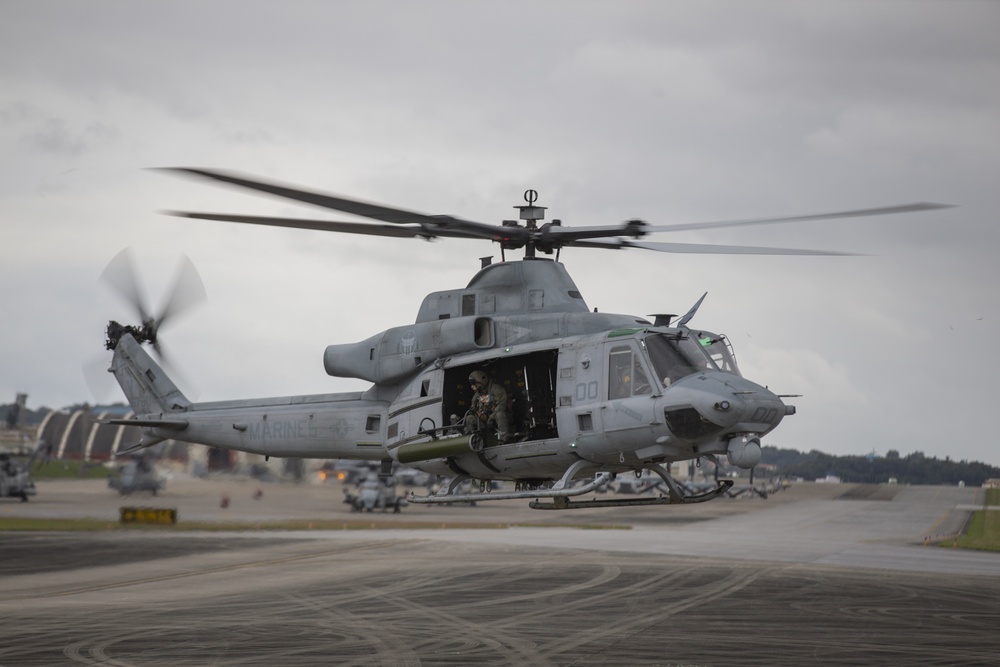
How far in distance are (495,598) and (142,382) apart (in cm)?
1171

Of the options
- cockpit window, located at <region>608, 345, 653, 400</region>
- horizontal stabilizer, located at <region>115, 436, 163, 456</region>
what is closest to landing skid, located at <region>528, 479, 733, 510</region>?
cockpit window, located at <region>608, 345, 653, 400</region>

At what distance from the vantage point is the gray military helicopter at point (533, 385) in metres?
13.9

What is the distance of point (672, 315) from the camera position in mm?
15367

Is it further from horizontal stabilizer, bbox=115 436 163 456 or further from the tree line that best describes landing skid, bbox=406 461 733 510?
the tree line

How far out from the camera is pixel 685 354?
47.9 feet

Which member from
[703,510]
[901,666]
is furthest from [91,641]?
[703,510]

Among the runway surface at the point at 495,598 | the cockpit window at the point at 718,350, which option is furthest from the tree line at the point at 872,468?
the cockpit window at the point at 718,350

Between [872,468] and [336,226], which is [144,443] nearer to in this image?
[336,226]

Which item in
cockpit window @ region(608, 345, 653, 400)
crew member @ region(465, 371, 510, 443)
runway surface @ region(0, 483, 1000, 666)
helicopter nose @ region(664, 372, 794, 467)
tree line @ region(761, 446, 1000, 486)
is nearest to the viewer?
helicopter nose @ region(664, 372, 794, 467)

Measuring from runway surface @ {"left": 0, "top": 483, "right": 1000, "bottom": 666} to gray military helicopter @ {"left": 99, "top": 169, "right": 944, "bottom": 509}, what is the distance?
5.26 meters

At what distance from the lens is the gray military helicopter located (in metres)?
13.9

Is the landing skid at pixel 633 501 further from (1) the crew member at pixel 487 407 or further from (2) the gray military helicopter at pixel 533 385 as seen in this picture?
(1) the crew member at pixel 487 407

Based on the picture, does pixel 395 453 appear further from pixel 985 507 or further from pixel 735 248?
pixel 985 507

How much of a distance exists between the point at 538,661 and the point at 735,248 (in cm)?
900
